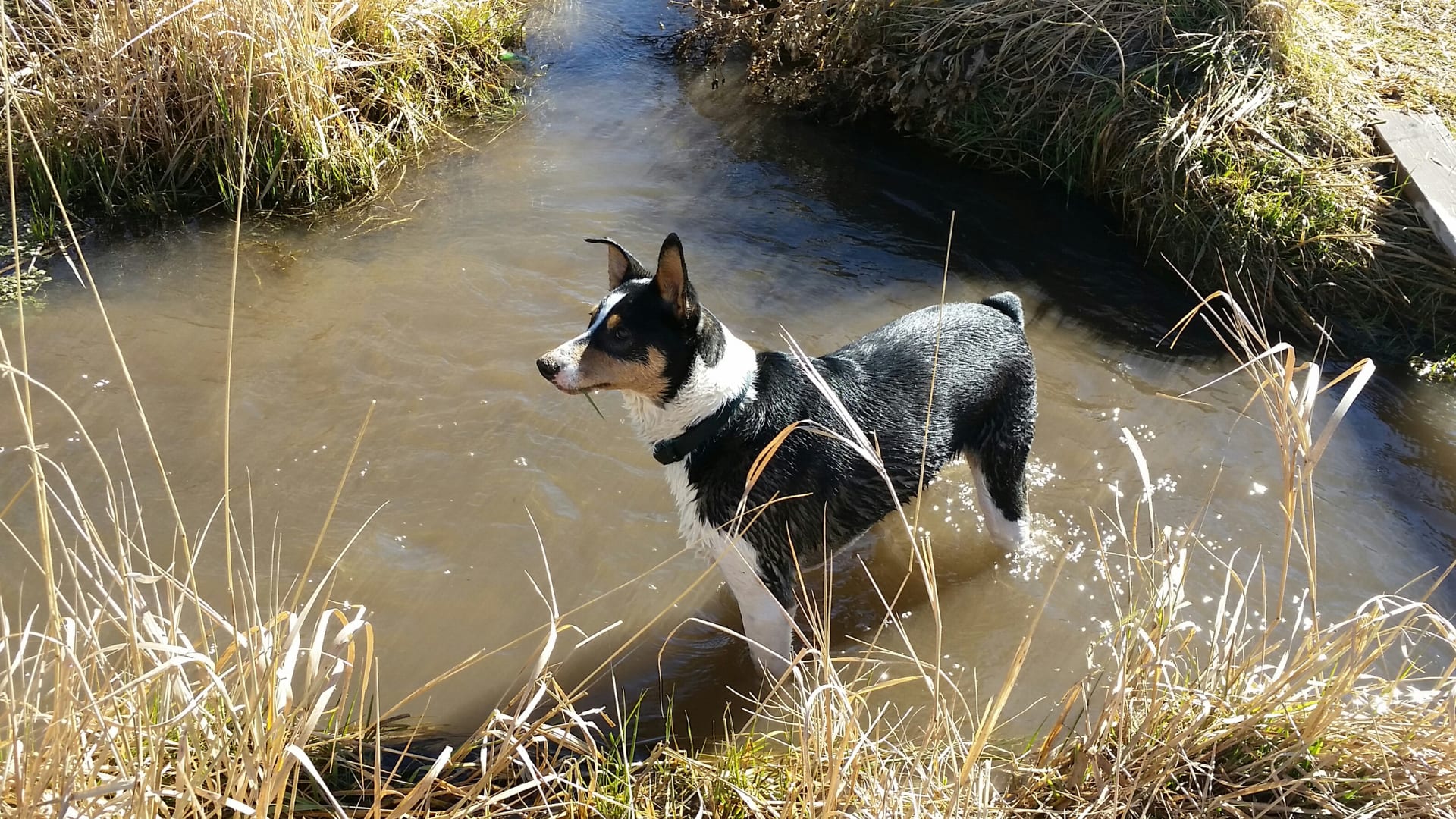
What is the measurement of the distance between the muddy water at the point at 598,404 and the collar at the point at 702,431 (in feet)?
1.83

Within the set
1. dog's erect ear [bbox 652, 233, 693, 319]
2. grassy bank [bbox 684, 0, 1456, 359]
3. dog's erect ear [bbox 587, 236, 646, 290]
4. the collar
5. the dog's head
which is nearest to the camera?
dog's erect ear [bbox 652, 233, 693, 319]

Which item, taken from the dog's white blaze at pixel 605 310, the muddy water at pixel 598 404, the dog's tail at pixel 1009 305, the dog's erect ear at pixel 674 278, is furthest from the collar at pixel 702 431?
the dog's tail at pixel 1009 305

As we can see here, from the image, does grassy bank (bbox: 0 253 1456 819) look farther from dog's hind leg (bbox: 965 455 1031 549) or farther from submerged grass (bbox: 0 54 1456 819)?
dog's hind leg (bbox: 965 455 1031 549)

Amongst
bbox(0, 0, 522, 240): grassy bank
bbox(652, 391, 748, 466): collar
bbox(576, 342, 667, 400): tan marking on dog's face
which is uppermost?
bbox(0, 0, 522, 240): grassy bank

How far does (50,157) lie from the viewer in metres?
5.24

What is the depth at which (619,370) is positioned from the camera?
2.93 metres

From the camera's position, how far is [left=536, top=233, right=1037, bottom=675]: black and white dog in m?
2.94

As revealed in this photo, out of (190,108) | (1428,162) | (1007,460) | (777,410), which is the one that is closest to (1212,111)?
(1428,162)

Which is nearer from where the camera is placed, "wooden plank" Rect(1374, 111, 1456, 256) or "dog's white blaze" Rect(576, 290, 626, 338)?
"dog's white blaze" Rect(576, 290, 626, 338)

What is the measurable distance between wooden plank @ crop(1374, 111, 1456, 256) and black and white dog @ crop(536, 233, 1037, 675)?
2.90m

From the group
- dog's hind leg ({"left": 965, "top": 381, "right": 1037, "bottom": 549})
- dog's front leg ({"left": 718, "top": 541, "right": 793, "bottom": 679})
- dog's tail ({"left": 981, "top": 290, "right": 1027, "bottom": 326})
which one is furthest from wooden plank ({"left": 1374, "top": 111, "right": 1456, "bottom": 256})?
dog's front leg ({"left": 718, "top": 541, "right": 793, "bottom": 679})

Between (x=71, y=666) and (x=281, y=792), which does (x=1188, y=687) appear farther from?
(x=71, y=666)

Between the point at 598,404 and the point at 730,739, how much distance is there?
188 cm

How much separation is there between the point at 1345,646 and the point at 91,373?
5017 millimetres
